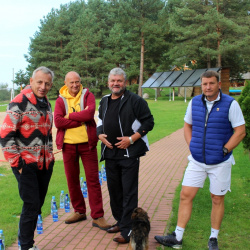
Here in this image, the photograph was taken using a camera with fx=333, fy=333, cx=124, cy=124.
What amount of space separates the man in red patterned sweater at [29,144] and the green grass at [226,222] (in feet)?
5.49

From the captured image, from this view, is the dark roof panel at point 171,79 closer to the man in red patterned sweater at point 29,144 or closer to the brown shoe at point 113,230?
the brown shoe at point 113,230

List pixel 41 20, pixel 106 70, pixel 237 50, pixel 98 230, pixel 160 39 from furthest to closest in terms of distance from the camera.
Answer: pixel 41 20
pixel 106 70
pixel 160 39
pixel 237 50
pixel 98 230

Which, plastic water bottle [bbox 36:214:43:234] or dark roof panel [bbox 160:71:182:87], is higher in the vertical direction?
dark roof panel [bbox 160:71:182:87]

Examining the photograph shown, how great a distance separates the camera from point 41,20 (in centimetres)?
5369

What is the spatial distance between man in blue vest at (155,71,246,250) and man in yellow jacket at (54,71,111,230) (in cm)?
132

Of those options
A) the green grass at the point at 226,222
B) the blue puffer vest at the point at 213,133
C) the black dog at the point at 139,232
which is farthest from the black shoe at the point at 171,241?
the blue puffer vest at the point at 213,133

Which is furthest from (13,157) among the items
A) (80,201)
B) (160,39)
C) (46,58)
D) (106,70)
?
(46,58)

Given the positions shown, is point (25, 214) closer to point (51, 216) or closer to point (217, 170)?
point (51, 216)

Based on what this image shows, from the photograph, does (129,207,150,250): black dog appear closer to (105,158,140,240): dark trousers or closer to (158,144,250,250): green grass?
(105,158,140,240): dark trousers

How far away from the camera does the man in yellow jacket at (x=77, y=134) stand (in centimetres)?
452

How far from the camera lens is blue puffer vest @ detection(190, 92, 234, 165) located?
366 cm

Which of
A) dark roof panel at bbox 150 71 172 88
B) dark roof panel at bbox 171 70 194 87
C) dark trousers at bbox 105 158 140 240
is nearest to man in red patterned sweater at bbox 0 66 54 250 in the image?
dark trousers at bbox 105 158 140 240

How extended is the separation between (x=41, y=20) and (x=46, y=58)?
26.4 ft

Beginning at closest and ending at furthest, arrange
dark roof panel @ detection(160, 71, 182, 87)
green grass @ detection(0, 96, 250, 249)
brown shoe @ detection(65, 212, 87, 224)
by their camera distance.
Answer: green grass @ detection(0, 96, 250, 249) → brown shoe @ detection(65, 212, 87, 224) → dark roof panel @ detection(160, 71, 182, 87)
